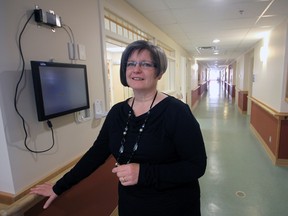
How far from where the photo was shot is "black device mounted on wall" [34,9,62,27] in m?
1.29

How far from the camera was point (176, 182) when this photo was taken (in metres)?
0.92

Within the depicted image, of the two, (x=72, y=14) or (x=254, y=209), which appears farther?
(x=254, y=209)

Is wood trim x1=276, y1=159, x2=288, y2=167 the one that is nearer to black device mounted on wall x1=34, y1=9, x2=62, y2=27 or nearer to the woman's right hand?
the woman's right hand

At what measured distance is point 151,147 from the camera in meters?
0.95

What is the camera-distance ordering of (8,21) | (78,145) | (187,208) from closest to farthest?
1. (187,208)
2. (8,21)
3. (78,145)

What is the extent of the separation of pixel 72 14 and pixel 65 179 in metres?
1.27

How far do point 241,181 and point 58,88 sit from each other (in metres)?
3.00

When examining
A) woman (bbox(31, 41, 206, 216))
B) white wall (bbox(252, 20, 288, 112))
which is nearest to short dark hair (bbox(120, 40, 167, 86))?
woman (bbox(31, 41, 206, 216))

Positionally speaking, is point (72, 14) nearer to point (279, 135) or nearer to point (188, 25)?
point (188, 25)

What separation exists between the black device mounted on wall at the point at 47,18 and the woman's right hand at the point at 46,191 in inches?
41.1

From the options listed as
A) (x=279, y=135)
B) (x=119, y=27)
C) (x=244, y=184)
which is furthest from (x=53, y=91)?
(x=279, y=135)

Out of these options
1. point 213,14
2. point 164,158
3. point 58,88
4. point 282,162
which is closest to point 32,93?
point 58,88

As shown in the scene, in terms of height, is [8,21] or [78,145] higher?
[8,21]

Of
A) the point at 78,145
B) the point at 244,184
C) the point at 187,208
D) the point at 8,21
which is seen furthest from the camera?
the point at 244,184
